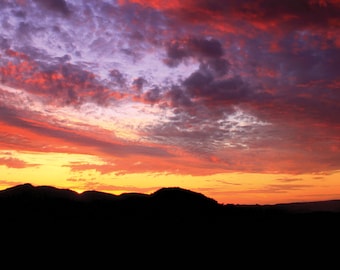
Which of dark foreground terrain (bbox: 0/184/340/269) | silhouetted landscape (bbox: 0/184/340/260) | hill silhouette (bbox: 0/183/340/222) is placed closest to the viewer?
dark foreground terrain (bbox: 0/184/340/269)

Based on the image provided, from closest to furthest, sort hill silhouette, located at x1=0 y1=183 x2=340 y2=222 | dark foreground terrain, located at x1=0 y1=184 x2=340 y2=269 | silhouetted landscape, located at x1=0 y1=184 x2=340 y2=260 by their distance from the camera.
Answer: dark foreground terrain, located at x1=0 y1=184 x2=340 y2=269
silhouetted landscape, located at x1=0 y1=184 x2=340 y2=260
hill silhouette, located at x1=0 y1=183 x2=340 y2=222

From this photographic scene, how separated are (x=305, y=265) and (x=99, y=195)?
134 ft

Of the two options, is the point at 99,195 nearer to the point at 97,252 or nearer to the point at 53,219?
the point at 53,219

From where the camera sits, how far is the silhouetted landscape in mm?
30500

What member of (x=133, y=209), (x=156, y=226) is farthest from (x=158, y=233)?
(x=133, y=209)

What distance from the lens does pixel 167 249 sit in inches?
1169

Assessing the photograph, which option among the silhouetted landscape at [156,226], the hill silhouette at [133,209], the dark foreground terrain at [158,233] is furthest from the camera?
the hill silhouette at [133,209]

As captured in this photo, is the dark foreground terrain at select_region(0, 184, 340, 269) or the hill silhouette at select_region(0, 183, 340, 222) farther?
the hill silhouette at select_region(0, 183, 340, 222)

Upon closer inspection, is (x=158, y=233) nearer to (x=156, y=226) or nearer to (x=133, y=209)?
(x=156, y=226)

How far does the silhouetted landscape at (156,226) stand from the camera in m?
30.5

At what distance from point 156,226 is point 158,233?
2.05 meters

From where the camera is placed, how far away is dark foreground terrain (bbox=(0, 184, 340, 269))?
93.4 ft

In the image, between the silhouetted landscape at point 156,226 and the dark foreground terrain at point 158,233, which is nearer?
the dark foreground terrain at point 158,233

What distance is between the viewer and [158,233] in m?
33.2
